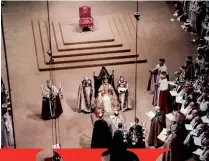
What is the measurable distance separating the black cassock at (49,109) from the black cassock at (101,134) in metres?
1.53

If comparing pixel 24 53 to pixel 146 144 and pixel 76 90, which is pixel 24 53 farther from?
pixel 146 144

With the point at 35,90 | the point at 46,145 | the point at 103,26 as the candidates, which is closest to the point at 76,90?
the point at 35,90

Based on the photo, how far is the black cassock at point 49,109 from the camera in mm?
12992

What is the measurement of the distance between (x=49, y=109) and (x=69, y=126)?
57cm

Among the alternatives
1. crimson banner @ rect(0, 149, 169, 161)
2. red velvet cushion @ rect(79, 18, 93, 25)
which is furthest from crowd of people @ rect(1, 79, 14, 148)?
crimson banner @ rect(0, 149, 169, 161)

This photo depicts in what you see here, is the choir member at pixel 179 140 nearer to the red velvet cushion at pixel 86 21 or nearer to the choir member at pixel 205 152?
the choir member at pixel 205 152

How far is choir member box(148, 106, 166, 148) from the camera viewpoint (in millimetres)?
11656

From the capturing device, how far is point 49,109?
13125mm

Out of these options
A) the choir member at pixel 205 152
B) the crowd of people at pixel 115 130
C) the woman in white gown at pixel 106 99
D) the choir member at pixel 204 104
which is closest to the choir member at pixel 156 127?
the crowd of people at pixel 115 130

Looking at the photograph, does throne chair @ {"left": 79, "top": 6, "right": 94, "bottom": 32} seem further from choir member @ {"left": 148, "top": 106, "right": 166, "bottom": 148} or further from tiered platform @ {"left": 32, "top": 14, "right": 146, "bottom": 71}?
choir member @ {"left": 148, "top": 106, "right": 166, "bottom": 148}

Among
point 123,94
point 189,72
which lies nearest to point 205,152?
point 189,72

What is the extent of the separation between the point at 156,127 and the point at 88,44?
16.0ft

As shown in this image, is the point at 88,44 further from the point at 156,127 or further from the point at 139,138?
the point at 139,138

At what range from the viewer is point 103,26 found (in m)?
17.2
